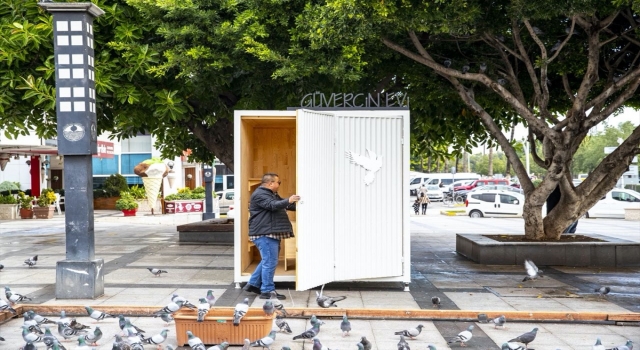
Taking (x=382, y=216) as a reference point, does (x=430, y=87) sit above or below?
above

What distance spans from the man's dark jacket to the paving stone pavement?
0.98 metres

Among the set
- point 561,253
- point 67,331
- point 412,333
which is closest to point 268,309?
point 412,333

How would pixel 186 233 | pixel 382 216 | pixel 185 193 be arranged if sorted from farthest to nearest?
pixel 185 193 < pixel 186 233 < pixel 382 216

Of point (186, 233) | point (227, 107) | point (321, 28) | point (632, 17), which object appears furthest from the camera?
point (186, 233)

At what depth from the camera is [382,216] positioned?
1003 centimetres

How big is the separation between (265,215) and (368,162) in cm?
175

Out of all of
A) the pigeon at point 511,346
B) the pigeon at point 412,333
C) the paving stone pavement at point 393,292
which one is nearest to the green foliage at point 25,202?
the paving stone pavement at point 393,292

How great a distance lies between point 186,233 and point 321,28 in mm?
7695

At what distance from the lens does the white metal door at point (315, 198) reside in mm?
9086

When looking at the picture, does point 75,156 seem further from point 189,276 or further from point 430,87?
point 430,87

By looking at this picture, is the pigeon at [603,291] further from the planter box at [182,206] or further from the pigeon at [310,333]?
the planter box at [182,206]

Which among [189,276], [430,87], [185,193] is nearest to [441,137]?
[430,87]

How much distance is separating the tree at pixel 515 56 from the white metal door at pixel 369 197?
1.84 meters

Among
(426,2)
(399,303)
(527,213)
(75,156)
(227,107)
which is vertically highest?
(426,2)
